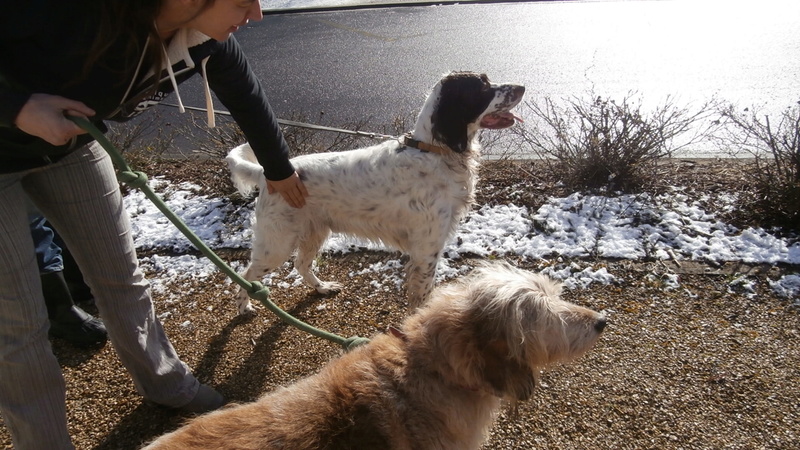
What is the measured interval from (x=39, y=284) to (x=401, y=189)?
7.07 ft

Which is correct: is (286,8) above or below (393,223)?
above

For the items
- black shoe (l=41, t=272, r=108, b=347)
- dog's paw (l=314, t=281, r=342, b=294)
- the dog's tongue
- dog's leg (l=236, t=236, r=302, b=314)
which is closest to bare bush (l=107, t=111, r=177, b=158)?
black shoe (l=41, t=272, r=108, b=347)

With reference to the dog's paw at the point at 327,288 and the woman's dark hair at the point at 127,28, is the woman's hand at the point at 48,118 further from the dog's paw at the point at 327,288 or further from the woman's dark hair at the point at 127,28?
the dog's paw at the point at 327,288

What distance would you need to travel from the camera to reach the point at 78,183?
7.27 feet

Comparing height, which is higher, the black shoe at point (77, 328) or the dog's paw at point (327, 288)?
the dog's paw at point (327, 288)

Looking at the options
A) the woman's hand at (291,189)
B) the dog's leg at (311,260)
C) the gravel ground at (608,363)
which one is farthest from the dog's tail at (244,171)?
the gravel ground at (608,363)

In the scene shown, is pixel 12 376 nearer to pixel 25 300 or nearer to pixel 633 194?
pixel 25 300

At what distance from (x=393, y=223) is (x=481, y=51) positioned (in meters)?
6.48

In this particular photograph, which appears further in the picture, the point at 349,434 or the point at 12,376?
the point at 12,376

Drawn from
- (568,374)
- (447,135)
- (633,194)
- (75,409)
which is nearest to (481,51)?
(633,194)

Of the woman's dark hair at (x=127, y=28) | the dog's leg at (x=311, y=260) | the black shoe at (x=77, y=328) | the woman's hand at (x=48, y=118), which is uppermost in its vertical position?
the woman's dark hair at (x=127, y=28)

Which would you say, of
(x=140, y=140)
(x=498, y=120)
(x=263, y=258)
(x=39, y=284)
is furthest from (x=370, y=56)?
(x=39, y=284)

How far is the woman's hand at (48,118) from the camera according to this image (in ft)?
5.58

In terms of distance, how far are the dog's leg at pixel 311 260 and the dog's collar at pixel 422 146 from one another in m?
0.85
